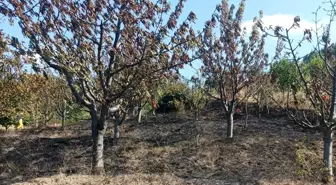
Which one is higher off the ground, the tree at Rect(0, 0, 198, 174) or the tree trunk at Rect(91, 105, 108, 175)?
the tree at Rect(0, 0, 198, 174)

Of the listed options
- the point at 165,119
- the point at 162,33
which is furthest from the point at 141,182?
the point at 165,119

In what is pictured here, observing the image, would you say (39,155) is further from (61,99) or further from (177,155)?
(61,99)

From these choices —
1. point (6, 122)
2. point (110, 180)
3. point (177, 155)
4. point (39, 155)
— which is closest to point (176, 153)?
point (177, 155)

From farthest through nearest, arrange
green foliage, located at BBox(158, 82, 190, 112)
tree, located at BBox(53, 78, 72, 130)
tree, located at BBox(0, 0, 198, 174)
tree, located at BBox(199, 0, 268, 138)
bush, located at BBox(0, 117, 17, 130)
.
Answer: bush, located at BBox(0, 117, 17, 130) < green foliage, located at BBox(158, 82, 190, 112) < tree, located at BBox(53, 78, 72, 130) < tree, located at BBox(199, 0, 268, 138) < tree, located at BBox(0, 0, 198, 174)

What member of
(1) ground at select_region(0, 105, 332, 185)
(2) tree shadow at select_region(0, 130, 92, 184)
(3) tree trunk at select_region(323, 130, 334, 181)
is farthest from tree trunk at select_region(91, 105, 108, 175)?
(3) tree trunk at select_region(323, 130, 334, 181)

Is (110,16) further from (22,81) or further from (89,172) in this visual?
(22,81)

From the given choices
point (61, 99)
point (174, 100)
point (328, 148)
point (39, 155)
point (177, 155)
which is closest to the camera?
point (328, 148)

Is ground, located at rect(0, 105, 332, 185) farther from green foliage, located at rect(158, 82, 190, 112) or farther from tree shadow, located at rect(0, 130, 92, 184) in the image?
green foliage, located at rect(158, 82, 190, 112)

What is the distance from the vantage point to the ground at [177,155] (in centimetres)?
795

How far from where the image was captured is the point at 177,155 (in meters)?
10.4

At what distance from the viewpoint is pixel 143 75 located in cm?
778

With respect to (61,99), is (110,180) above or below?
below

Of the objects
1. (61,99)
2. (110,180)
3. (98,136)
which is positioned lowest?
(110,180)

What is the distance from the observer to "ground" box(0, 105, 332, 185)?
26.1ft
